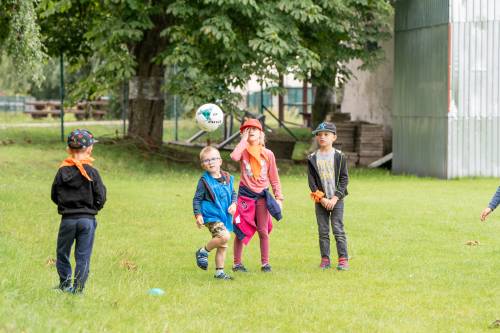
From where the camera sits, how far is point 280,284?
34.5 ft

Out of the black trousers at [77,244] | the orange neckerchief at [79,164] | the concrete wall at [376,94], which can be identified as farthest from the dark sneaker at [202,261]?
the concrete wall at [376,94]

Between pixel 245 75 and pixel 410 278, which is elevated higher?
pixel 245 75

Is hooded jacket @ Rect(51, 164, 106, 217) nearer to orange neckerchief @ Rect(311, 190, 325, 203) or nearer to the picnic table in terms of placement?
orange neckerchief @ Rect(311, 190, 325, 203)

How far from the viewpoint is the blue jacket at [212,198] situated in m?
10.7

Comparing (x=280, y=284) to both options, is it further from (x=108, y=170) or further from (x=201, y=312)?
(x=108, y=170)

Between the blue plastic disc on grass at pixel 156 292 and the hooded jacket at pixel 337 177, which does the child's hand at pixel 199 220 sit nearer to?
the blue plastic disc on grass at pixel 156 292

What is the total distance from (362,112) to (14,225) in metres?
20.3

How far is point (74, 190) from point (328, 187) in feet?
11.5

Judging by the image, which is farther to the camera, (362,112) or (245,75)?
(362,112)

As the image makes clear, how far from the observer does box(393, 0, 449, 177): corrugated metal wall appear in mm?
25062

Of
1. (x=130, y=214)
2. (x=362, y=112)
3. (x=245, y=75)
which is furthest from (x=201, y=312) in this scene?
(x=362, y=112)

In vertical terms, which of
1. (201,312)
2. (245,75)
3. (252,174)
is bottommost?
(201,312)

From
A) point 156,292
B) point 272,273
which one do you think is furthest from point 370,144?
point 156,292

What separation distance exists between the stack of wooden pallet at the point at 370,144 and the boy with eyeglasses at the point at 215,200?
18647 millimetres
